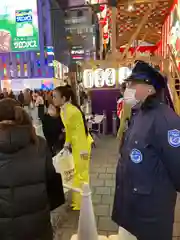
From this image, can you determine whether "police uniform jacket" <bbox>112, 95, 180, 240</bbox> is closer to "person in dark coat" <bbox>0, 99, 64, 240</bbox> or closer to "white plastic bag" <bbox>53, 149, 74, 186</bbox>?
"person in dark coat" <bbox>0, 99, 64, 240</bbox>

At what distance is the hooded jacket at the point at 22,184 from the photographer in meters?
1.59

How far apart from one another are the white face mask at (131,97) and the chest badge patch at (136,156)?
1.42 ft

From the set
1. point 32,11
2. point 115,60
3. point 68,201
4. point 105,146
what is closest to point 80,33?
point 115,60

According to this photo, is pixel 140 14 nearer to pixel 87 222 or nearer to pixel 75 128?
pixel 75 128

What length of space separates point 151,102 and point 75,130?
5.81 feet

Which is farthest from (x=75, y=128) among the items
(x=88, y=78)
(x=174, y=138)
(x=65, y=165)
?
(x=88, y=78)

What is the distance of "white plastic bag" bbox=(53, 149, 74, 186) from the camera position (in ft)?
10.9

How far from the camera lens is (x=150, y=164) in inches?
68.2

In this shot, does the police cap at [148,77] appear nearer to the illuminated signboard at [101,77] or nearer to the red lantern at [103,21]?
the illuminated signboard at [101,77]

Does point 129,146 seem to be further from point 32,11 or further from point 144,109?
point 32,11

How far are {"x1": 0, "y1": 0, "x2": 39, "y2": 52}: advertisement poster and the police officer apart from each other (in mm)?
5510

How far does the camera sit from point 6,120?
163 cm

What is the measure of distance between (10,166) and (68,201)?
99.3 inches

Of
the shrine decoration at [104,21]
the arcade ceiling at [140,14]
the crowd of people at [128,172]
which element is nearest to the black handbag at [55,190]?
the crowd of people at [128,172]
